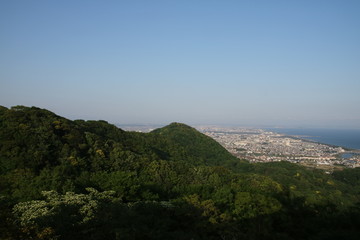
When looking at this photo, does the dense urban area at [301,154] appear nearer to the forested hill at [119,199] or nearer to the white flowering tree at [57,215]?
the forested hill at [119,199]

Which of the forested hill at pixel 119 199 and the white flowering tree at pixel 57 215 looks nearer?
the white flowering tree at pixel 57 215

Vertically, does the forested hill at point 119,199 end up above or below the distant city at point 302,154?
above

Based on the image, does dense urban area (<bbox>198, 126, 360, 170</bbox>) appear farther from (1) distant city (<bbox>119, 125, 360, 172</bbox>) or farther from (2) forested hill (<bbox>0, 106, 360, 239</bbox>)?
(2) forested hill (<bbox>0, 106, 360, 239</bbox>)

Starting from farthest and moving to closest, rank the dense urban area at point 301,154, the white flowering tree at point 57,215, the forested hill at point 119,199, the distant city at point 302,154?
the dense urban area at point 301,154, the distant city at point 302,154, the forested hill at point 119,199, the white flowering tree at point 57,215

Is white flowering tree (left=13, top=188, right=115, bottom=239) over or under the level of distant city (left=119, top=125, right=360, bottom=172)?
over

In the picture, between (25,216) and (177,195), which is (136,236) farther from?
(177,195)

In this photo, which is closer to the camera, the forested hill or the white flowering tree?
the white flowering tree

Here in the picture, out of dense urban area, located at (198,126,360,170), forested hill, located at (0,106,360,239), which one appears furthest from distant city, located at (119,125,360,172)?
forested hill, located at (0,106,360,239)

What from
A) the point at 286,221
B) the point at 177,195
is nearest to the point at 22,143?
the point at 177,195

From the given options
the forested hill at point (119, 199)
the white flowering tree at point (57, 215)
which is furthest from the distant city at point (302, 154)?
the white flowering tree at point (57, 215)
